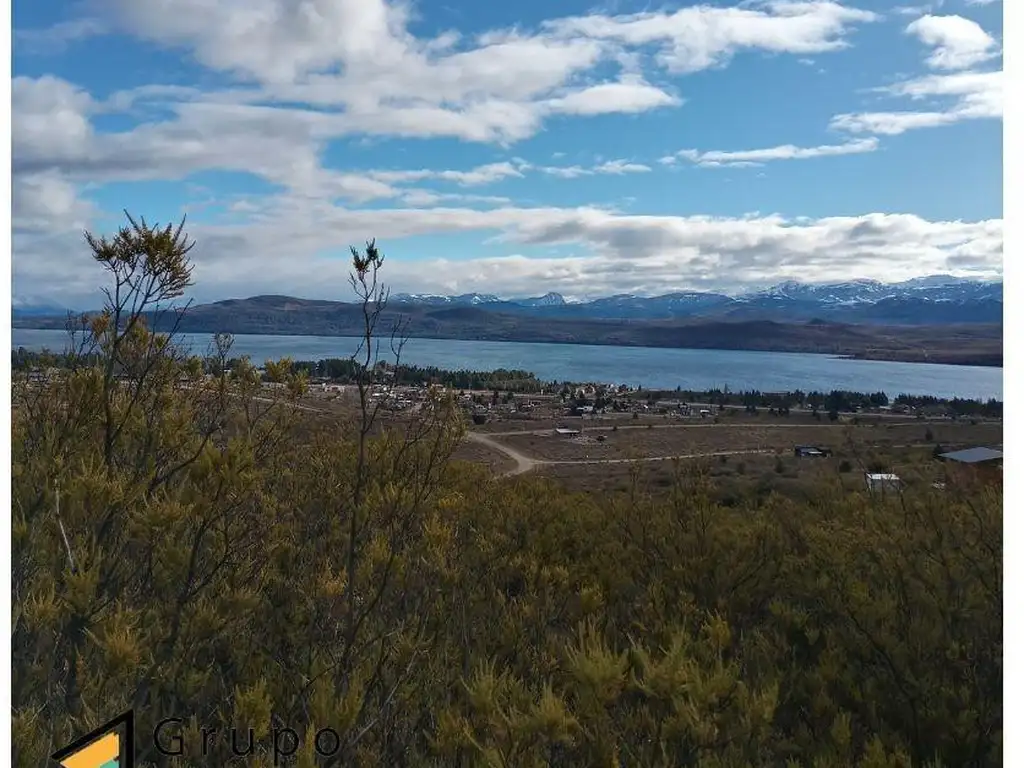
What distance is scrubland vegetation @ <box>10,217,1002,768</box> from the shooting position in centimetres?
227

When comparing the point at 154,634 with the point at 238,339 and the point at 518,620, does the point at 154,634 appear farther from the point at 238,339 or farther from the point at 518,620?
the point at 238,339

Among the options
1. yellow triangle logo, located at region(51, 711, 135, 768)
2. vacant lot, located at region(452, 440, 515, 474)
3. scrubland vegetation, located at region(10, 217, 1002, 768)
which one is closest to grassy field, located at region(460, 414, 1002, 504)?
vacant lot, located at region(452, 440, 515, 474)

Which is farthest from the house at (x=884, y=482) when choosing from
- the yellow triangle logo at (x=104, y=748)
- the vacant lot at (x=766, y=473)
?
the yellow triangle logo at (x=104, y=748)

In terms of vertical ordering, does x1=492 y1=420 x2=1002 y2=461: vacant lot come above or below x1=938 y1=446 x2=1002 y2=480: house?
below

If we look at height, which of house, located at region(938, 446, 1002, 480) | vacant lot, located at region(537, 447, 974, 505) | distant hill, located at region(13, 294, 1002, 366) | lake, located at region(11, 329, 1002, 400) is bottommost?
vacant lot, located at region(537, 447, 974, 505)

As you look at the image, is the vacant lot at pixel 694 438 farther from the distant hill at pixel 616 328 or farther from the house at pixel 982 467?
the house at pixel 982 467

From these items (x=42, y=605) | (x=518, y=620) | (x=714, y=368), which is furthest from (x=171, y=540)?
(x=714, y=368)

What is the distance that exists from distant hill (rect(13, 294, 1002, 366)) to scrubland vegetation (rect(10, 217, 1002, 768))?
2.08 ft

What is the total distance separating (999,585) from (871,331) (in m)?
21.9

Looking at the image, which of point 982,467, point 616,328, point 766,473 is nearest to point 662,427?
point 616,328

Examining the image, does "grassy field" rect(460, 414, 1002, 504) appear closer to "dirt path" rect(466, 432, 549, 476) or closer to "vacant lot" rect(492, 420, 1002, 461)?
"vacant lot" rect(492, 420, 1002, 461)

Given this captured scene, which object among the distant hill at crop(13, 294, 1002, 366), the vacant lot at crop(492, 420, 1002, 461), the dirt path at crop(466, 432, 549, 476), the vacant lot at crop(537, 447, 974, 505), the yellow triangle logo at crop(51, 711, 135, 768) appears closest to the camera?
the yellow triangle logo at crop(51, 711, 135, 768)

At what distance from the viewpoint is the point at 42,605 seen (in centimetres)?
228

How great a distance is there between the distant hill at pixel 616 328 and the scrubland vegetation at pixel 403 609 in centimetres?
63
